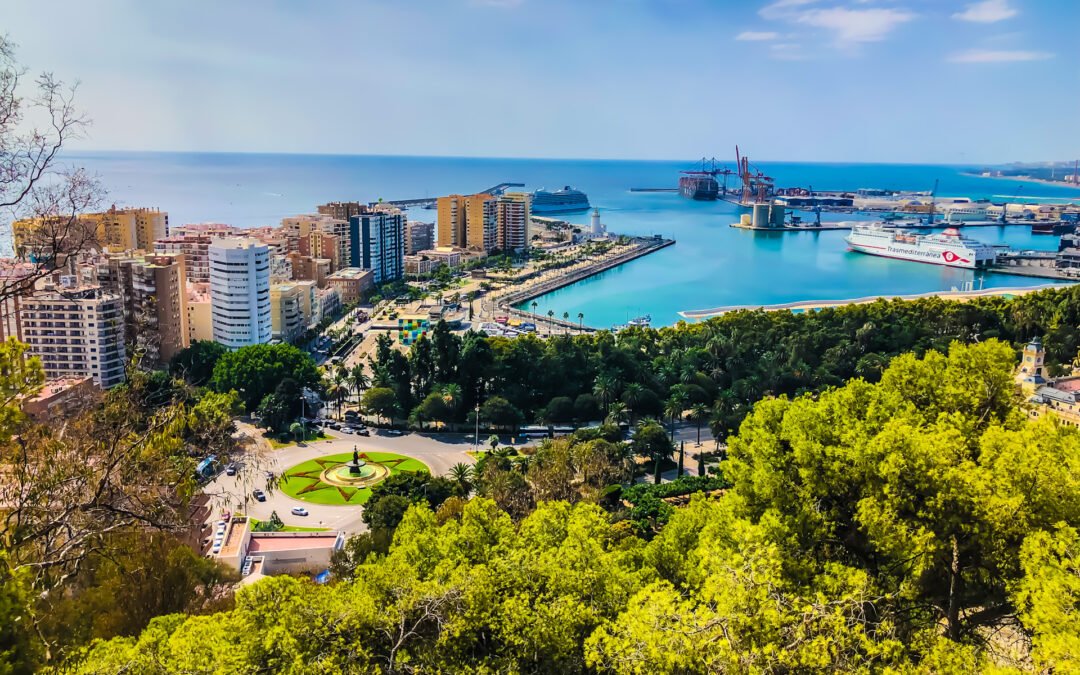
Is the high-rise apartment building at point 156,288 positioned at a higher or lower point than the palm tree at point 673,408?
higher

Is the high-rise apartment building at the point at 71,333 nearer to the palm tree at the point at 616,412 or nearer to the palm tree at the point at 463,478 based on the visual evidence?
the palm tree at the point at 463,478

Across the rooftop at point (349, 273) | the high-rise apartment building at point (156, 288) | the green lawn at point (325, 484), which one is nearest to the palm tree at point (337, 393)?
the green lawn at point (325, 484)

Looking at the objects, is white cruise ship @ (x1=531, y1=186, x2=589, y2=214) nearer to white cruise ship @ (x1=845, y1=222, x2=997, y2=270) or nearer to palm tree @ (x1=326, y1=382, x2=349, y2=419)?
white cruise ship @ (x1=845, y1=222, x2=997, y2=270)

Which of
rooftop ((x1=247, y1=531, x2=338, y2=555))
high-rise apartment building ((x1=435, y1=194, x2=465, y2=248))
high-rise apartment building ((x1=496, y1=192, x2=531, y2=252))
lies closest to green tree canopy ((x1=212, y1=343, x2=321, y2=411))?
rooftop ((x1=247, y1=531, x2=338, y2=555))

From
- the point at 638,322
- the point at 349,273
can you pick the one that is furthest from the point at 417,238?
the point at 638,322

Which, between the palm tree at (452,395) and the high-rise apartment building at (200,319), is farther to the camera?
the high-rise apartment building at (200,319)

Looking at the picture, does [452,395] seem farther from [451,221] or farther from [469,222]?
[451,221]
